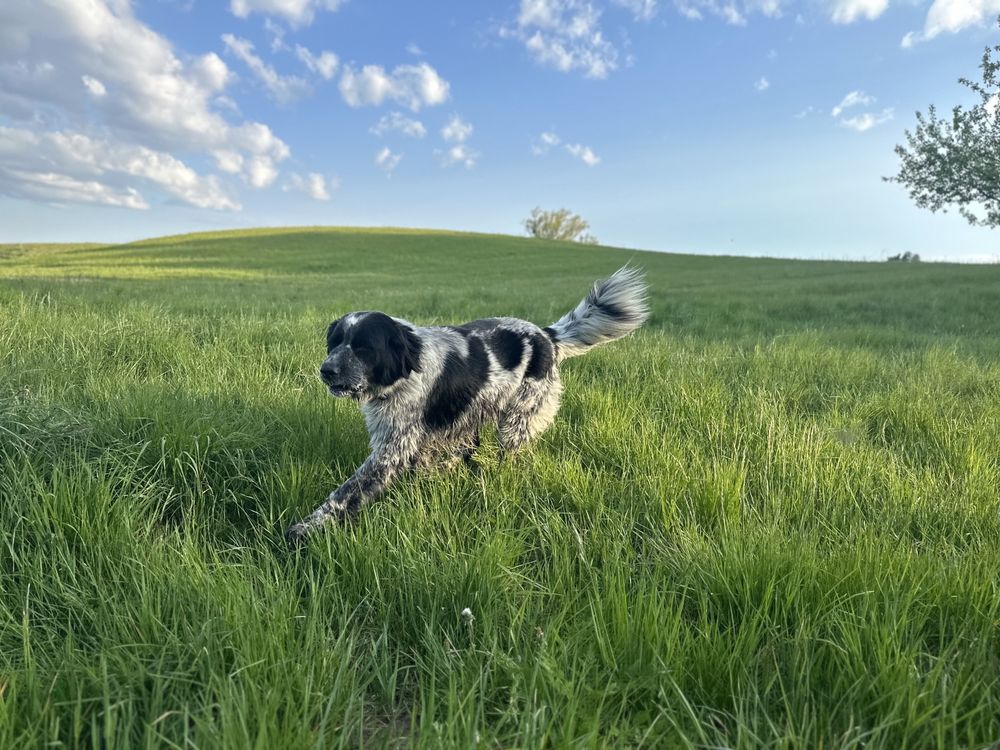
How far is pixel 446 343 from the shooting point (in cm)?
404

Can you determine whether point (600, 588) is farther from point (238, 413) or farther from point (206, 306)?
point (206, 306)

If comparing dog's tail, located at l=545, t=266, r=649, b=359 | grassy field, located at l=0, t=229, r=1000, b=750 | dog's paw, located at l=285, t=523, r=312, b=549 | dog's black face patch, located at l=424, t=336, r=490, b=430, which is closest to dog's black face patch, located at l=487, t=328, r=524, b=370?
dog's black face patch, located at l=424, t=336, r=490, b=430

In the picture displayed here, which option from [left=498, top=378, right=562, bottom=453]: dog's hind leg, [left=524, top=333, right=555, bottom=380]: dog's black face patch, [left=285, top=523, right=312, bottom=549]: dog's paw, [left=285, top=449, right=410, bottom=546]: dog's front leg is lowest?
[left=285, top=523, right=312, bottom=549]: dog's paw

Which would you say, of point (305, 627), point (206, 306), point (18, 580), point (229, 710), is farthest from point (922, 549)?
point (206, 306)

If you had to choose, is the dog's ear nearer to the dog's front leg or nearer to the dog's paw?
the dog's front leg

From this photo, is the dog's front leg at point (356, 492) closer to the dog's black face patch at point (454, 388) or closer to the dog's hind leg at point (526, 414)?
the dog's black face patch at point (454, 388)

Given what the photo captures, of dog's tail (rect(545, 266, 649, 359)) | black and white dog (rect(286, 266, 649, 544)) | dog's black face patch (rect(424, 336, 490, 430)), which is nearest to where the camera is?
black and white dog (rect(286, 266, 649, 544))

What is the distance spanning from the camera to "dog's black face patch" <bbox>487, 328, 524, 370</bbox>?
4195 mm

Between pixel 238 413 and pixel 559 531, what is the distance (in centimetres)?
258

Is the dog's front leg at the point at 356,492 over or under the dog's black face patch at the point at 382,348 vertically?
under

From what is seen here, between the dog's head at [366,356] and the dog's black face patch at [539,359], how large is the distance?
102cm

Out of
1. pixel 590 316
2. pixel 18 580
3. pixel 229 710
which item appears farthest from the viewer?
pixel 590 316

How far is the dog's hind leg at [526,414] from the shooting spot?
4.08 metres

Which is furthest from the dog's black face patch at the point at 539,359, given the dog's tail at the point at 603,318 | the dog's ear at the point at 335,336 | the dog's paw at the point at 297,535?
the dog's paw at the point at 297,535
